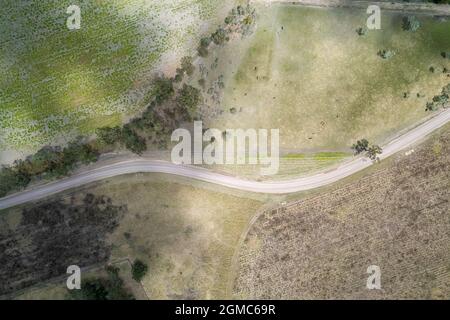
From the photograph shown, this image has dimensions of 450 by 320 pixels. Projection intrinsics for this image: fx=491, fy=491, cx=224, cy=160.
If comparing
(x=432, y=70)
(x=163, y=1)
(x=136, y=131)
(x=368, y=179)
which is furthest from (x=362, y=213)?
(x=163, y=1)

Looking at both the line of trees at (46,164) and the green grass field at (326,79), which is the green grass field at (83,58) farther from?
the green grass field at (326,79)

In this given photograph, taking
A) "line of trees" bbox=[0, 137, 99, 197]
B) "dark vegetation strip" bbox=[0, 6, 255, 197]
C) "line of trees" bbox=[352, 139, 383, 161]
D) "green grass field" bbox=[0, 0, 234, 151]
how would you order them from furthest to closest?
"green grass field" bbox=[0, 0, 234, 151], "line of trees" bbox=[352, 139, 383, 161], "dark vegetation strip" bbox=[0, 6, 255, 197], "line of trees" bbox=[0, 137, 99, 197]

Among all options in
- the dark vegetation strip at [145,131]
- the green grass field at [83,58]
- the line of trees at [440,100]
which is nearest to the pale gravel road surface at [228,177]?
the line of trees at [440,100]

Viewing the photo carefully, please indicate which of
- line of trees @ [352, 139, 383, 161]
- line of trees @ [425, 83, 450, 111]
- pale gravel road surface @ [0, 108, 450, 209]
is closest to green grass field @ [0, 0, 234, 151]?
pale gravel road surface @ [0, 108, 450, 209]

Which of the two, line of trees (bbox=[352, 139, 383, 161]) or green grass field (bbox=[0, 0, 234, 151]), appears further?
green grass field (bbox=[0, 0, 234, 151])

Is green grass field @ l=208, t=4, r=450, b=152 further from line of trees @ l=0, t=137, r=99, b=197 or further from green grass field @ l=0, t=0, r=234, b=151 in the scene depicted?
line of trees @ l=0, t=137, r=99, b=197

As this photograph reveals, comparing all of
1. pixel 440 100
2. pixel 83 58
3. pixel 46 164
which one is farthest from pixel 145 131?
pixel 440 100

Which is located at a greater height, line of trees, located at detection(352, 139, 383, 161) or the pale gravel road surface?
line of trees, located at detection(352, 139, 383, 161)
